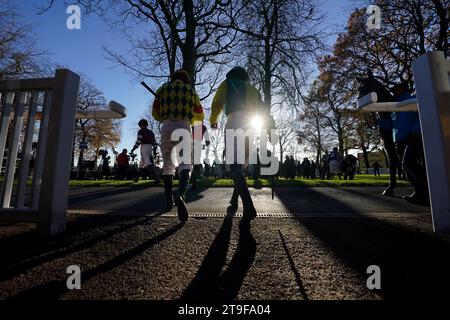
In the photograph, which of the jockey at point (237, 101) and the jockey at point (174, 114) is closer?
the jockey at point (237, 101)

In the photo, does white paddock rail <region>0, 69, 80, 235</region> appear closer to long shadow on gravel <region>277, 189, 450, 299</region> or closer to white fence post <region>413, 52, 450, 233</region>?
long shadow on gravel <region>277, 189, 450, 299</region>

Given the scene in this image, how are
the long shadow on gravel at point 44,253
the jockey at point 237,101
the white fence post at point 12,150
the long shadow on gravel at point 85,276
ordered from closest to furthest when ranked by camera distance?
the long shadow on gravel at point 85,276 < the long shadow on gravel at point 44,253 < the white fence post at point 12,150 < the jockey at point 237,101

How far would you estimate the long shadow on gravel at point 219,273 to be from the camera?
3.84 feet

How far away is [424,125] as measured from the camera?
224 centimetres

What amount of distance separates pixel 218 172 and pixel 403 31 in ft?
63.3

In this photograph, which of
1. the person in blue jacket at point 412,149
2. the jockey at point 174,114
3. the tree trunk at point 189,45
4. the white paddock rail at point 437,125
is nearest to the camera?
A: the white paddock rail at point 437,125

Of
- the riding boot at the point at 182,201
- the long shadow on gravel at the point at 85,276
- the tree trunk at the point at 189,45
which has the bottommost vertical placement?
the long shadow on gravel at the point at 85,276

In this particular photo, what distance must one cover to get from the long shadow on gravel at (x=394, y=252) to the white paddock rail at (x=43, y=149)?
2.41 metres

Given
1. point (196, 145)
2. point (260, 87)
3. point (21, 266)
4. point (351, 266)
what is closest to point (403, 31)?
point (260, 87)

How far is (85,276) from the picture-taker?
1.38 meters

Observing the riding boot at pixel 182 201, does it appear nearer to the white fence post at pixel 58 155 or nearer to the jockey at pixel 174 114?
the jockey at pixel 174 114

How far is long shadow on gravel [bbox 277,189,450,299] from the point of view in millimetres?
1223

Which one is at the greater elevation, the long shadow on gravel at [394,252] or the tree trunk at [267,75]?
the tree trunk at [267,75]

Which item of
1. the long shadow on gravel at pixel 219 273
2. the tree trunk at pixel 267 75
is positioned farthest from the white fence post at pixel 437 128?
the tree trunk at pixel 267 75
